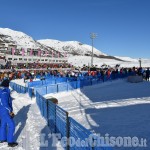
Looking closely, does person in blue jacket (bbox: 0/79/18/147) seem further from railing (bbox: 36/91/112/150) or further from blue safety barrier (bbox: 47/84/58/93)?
blue safety barrier (bbox: 47/84/58/93)

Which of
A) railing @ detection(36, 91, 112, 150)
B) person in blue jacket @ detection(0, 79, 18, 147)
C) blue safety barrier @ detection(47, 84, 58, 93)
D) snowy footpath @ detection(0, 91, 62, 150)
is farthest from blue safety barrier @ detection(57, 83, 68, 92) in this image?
person in blue jacket @ detection(0, 79, 18, 147)

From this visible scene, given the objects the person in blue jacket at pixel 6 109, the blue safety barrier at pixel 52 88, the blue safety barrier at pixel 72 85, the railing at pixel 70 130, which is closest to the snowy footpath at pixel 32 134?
the railing at pixel 70 130

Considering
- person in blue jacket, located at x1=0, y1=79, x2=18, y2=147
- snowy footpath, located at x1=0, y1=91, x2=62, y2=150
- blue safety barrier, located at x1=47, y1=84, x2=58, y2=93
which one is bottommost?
snowy footpath, located at x1=0, y1=91, x2=62, y2=150

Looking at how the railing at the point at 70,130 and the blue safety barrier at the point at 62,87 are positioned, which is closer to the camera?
the railing at the point at 70,130

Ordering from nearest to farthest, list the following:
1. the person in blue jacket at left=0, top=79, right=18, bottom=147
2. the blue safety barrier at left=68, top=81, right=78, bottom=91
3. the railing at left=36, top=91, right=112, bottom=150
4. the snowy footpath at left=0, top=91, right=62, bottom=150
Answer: the railing at left=36, top=91, right=112, bottom=150 < the person in blue jacket at left=0, top=79, right=18, bottom=147 < the snowy footpath at left=0, top=91, right=62, bottom=150 < the blue safety barrier at left=68, top=81, right=78, bottom=91

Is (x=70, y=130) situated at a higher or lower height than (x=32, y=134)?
higher

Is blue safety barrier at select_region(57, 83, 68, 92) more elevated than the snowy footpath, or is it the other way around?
blue safety barrier at select_region(57, 83, 68, 92)

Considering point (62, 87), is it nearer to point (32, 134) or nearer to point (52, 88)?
point (52, 88)

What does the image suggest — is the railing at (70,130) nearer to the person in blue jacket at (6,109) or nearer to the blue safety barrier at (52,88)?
the person in blue jacket at (6,109)

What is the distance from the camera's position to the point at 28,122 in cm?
1070

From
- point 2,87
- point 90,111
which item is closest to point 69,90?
point 90,111

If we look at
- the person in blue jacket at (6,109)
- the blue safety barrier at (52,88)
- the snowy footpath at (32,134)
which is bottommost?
the snowy footpath at (32,134)

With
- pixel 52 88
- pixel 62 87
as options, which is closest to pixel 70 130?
pixel 52 88

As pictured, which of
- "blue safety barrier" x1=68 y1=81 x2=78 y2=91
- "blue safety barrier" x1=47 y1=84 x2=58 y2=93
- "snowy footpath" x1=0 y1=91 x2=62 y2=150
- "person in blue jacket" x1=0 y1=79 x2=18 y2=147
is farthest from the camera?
"blue safety barrier" x1=68 y1=81 x2=78 y2=91
